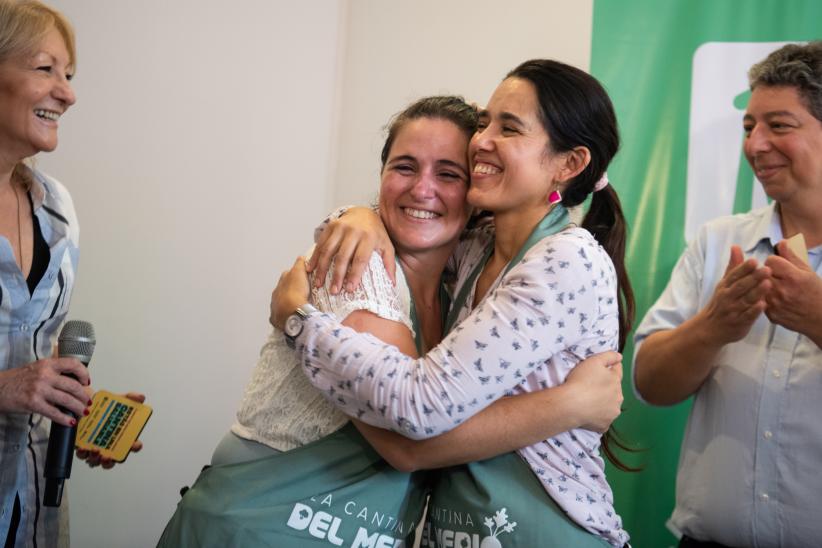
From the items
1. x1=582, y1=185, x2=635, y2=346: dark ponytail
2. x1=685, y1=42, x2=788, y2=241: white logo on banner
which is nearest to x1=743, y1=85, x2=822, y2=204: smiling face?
x1=685, y1=42, x2=788, y2=241: white logo on banner

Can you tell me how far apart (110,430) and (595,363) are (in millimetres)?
1113

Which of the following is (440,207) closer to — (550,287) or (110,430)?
(550,287)

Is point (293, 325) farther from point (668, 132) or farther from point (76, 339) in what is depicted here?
point (668, 132)

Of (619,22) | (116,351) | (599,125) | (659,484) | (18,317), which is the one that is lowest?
(659,484)

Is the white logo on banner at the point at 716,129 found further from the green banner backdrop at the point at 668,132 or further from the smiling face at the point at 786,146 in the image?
the smiling face at the point at 786,146

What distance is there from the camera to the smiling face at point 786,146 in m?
2.30

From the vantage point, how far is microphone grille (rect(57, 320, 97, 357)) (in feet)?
5.92

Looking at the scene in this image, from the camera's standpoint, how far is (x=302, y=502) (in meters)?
1.54

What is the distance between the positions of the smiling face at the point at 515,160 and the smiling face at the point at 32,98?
100 centimetres

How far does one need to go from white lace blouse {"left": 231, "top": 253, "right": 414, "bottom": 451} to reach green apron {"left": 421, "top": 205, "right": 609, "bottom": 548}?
0.26 m

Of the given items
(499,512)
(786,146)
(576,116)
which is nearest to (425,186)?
(576,116)

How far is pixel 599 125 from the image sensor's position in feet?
6.06

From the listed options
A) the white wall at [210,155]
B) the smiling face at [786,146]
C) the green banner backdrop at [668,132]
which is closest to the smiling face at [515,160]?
the smiling face at [786,146]

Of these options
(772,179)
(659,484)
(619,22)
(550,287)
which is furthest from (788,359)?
(619,22)
